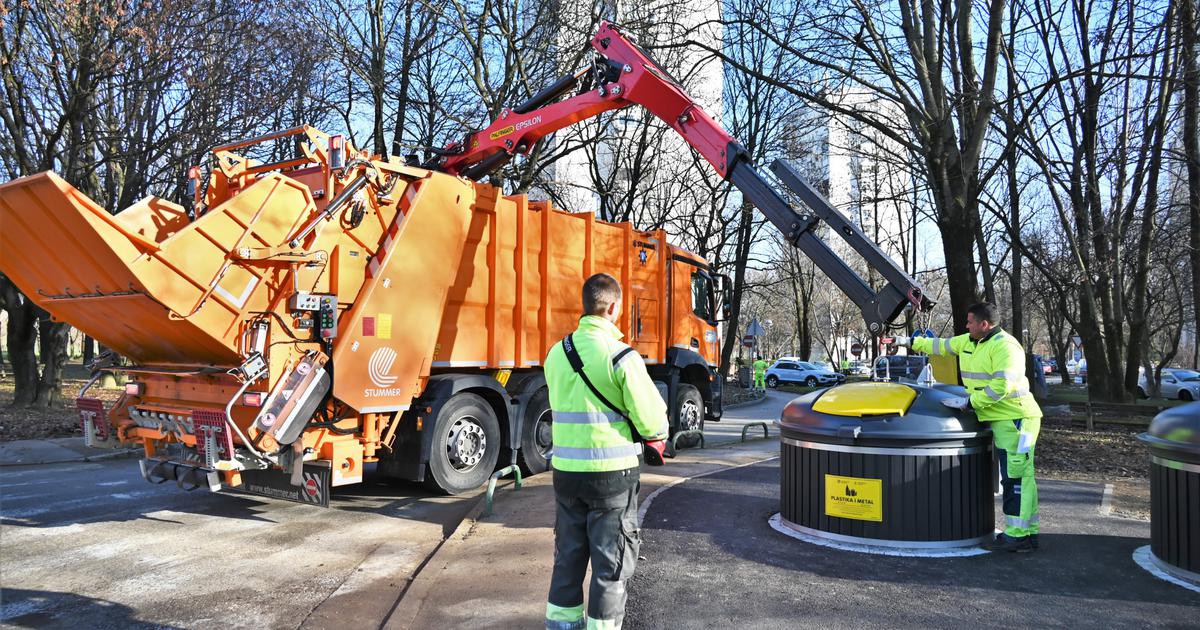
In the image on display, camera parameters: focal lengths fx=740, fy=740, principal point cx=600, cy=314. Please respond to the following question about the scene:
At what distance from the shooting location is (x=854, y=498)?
17.9ft

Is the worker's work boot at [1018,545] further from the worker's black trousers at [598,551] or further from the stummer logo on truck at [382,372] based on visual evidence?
the stummer logo on truck at [382,372]

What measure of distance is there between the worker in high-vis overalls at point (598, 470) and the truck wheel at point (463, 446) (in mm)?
4329

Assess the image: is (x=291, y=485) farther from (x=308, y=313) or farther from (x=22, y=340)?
(x=22, y=340)

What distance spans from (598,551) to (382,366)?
432 centimetres

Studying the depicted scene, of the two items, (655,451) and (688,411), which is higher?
(655,451)

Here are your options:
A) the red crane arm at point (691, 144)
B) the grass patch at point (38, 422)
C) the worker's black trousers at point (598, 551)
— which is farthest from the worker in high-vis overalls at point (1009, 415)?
the grass patch at point (38, 422)

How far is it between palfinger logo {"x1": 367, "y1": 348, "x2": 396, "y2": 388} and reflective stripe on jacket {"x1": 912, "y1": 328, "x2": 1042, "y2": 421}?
16.6 feet

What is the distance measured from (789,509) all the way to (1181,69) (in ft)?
36.3

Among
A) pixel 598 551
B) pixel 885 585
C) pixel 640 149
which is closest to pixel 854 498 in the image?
pixel 885 585

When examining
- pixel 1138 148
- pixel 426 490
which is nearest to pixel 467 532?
pixel 426 490

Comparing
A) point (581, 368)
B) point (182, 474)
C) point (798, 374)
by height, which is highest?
point (581, 368)

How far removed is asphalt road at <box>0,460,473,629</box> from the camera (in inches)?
179

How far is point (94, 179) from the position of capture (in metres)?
15.7

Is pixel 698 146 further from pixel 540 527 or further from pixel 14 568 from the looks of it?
pixel 14 568
